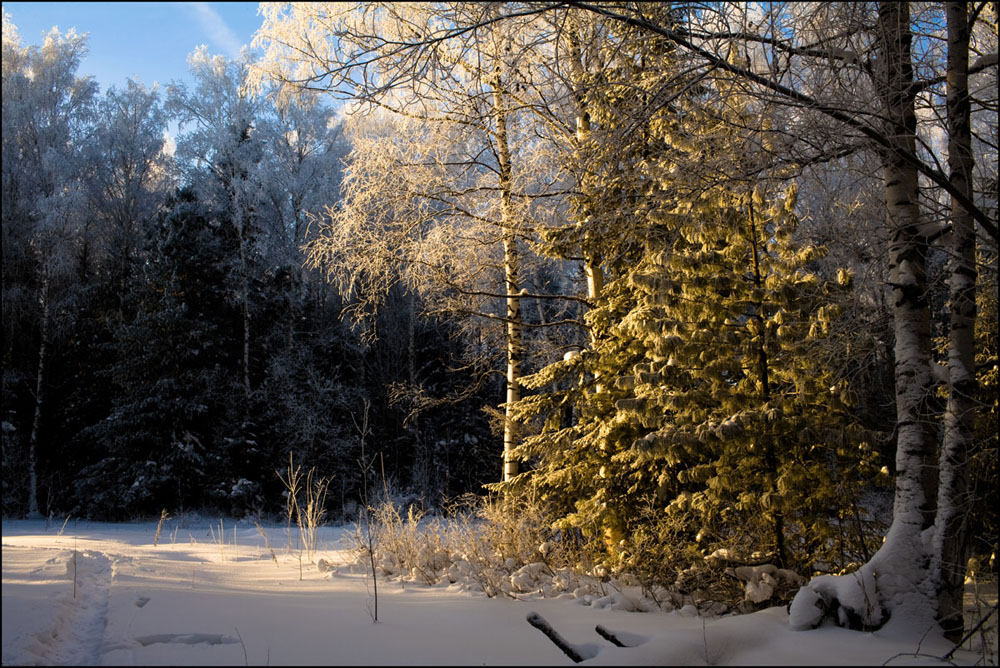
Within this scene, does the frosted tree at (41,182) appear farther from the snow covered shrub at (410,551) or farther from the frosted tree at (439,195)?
the snow covered shrub at (410,551)

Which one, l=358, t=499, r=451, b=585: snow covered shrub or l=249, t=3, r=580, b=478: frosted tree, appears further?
l=249, t=3, r=580, b=478: frosted tree

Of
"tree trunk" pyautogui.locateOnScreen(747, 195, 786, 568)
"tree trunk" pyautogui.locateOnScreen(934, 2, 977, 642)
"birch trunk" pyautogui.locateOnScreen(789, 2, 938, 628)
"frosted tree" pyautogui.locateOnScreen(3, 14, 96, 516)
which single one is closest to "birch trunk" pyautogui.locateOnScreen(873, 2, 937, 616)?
"birch trunk" pyautogui.locateOnScreen(789, 2, 938, 628)

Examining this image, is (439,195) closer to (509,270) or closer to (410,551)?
(509,270)

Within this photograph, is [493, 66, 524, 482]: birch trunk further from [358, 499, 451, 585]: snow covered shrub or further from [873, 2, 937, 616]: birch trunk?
[873, 2, 937, 616]: birch trunk

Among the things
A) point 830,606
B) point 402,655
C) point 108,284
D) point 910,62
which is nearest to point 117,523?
point 108,284

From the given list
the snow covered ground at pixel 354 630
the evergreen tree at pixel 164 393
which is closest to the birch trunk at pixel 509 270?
the snow covered ground at pixel 354 630

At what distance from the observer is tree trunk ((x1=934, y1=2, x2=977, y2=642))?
12.1 feet

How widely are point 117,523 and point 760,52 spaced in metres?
16.6

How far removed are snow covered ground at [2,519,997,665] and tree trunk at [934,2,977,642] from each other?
386 millimetres

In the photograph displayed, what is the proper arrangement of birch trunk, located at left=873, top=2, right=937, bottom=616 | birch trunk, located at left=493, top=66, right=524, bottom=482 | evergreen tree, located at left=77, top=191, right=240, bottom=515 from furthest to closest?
1. evergreen tree, located at left=77, top=191, right=240, bottom=515
2. birch trunk, located at left=493, top=66, right=524, bottom=482
3. birch trunk, located at left=873, top=2, right=937, bottom=616

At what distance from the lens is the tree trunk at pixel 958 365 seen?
3.68 meters

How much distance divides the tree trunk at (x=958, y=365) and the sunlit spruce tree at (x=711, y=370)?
75 centimetres

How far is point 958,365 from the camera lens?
3.94m

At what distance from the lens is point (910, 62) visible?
13.5ft
